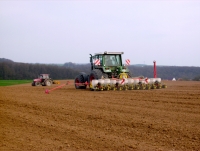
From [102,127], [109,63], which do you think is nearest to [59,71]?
[109,63]

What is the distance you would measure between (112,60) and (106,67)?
67 centimetres

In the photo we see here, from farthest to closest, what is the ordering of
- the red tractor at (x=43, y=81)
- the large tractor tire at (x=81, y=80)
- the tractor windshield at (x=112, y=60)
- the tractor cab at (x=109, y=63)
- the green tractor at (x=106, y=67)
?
the red tractor at (x=43, y=81) → the large tractor tire at (x=81, y=80) → the tractor windshield at (x=112, y=60) → the tractor cab at (x=109, y=63) → the green tractor at (x=106, y=67)

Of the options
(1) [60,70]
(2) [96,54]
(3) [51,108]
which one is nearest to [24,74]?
(1) [60,70]

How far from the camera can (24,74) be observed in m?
55.5

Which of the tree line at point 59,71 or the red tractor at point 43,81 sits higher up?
the tree line at point 59,71

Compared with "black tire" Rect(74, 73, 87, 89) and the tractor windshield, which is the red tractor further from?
the tractor windshield

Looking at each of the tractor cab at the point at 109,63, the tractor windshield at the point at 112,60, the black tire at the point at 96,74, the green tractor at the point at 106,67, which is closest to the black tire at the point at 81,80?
the green tractor at the point at 106,67

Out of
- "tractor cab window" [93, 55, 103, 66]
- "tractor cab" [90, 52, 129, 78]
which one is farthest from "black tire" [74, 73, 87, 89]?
"tractor cab window" [93, 55, 103, 66]

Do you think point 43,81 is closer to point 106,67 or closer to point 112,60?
point 112,60

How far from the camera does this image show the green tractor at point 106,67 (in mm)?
17931

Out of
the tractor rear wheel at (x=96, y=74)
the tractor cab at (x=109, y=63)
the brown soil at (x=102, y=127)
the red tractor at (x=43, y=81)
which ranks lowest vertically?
the brown soil at (x=102, y=127)

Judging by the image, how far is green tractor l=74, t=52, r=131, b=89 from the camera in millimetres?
17931

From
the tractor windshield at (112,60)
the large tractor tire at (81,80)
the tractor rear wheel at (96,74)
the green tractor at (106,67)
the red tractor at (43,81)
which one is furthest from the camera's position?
the red tractor at (43,81)

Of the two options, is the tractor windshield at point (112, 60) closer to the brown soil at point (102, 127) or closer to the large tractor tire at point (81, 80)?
the large tractor tire at point (81, 80)
